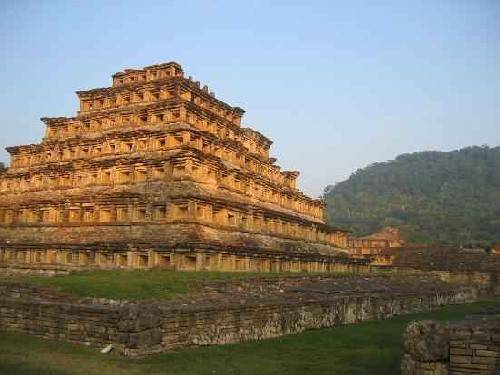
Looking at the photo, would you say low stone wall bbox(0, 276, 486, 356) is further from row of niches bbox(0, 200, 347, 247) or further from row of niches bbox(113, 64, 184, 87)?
row of niches bbox(113, 64, 184, 87)

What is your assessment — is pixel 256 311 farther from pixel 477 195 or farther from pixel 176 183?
pixel 477 195

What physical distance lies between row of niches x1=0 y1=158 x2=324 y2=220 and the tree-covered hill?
71385 mm

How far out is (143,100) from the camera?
39.5 metres

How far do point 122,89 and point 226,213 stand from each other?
51.4ft

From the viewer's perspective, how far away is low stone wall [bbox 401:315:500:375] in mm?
8305

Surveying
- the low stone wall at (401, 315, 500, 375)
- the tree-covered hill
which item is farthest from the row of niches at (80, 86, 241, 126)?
the tree-covered hill

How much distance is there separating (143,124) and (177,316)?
27189 millimetres

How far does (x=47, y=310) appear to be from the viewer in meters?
13.6

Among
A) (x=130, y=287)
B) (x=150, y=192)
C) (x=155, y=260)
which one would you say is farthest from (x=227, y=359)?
(x=150, y=192)

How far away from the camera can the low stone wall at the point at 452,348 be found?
27.2 ft

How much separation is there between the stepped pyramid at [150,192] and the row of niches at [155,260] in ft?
0.23

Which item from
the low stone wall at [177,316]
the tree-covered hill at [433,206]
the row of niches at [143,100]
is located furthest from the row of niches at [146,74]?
the tree-covered hill at [433,206]

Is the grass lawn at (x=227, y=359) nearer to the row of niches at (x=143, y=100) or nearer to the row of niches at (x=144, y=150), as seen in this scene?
the row of niches at (x=144, y=150)

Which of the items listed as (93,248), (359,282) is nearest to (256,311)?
(359,282)
